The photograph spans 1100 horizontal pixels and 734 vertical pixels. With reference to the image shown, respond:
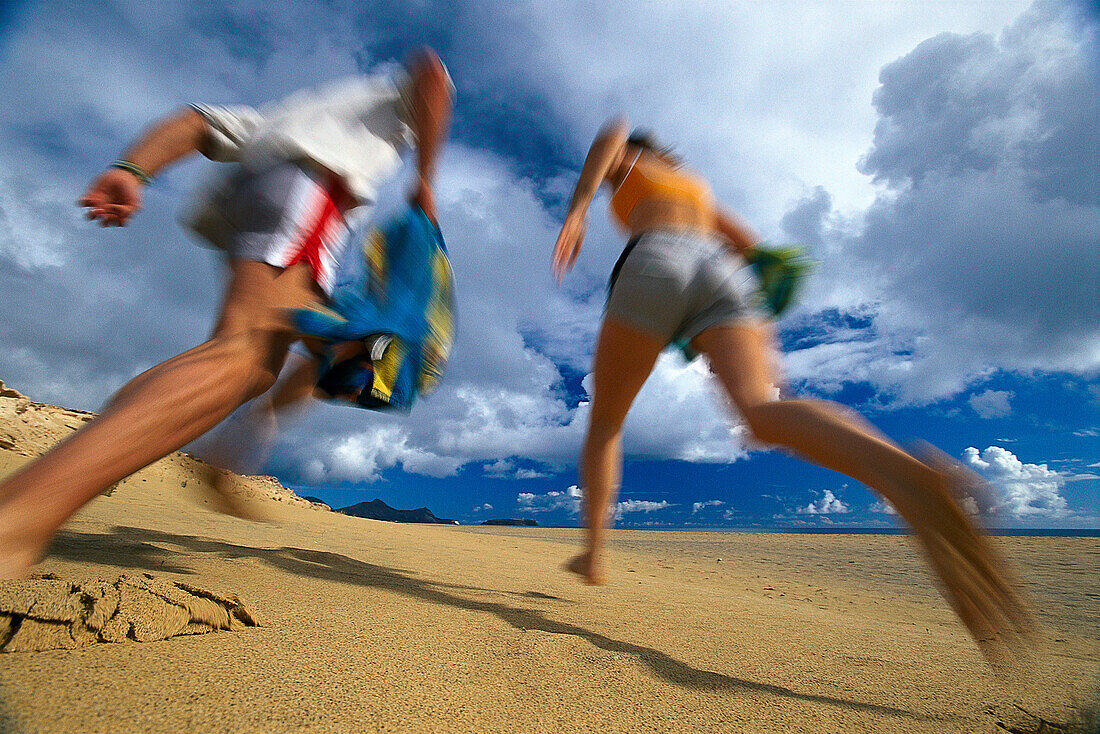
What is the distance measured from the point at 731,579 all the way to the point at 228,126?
3.94 meters

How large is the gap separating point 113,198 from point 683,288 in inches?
62.2

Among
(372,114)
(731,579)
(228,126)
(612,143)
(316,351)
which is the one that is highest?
(612,143)

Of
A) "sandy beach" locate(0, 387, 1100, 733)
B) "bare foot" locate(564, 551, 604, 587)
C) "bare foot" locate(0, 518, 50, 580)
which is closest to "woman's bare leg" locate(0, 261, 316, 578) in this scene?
"bare foot" locate(0, 518, 50, 580)

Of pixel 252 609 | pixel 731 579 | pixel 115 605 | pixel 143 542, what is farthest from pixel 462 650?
pixel 731 579

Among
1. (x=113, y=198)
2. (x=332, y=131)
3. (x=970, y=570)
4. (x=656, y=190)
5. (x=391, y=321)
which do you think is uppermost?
(x=656, y=190)

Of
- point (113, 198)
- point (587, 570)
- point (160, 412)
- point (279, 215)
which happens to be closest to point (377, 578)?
point (587, 570)

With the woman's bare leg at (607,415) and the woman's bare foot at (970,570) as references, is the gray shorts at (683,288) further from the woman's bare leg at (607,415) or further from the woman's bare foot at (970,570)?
the woman's bare foot at (970,570)

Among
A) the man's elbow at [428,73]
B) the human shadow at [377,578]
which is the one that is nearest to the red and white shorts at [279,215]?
the man's elbow at [428,73]

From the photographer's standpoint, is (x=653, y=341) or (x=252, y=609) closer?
(x=252, y=609)

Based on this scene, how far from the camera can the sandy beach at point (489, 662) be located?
77 centimetres

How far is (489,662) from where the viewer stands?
3.59ft

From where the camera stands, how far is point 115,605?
0.97 m

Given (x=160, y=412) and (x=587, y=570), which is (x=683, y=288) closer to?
(x=587, y=570)

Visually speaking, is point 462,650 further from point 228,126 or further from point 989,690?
point 228,126
